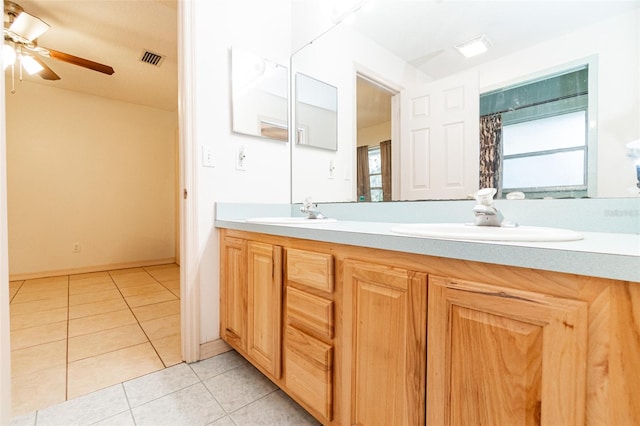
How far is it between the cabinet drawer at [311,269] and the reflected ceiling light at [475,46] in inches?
40.6

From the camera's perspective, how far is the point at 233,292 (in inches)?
58.0

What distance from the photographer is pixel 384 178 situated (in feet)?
4.86

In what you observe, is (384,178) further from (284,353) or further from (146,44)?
(146,44)

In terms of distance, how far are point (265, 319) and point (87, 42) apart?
121 inches

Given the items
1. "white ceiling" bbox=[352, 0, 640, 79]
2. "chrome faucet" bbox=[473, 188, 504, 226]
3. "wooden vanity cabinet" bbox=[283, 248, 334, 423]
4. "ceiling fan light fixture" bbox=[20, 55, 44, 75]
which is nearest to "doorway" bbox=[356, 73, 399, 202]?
"white ceiling" bbox=[352, 0, 640, 79]

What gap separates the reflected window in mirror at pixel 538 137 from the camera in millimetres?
889

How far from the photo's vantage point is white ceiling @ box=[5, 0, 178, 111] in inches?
81.8

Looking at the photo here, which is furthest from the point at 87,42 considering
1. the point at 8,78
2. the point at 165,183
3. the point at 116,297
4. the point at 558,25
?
the point at 558,25

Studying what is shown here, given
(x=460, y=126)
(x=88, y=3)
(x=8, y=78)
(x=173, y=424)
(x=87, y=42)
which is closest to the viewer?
(x=173, y=424)

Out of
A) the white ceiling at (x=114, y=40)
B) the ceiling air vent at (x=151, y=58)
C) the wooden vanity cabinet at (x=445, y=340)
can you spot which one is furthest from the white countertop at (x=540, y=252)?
the ceiling air vent at (x=151, y=58)

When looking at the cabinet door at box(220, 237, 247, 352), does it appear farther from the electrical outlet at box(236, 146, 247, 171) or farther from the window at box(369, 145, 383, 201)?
the window at box(369, 145, 383, 201)

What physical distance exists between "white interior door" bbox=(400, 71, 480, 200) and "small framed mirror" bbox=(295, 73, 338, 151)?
22.4 inches

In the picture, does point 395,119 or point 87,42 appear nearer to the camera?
point 395,119

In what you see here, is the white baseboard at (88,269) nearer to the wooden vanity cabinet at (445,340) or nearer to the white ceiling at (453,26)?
the wooden vanity cabinet at (445,340)
